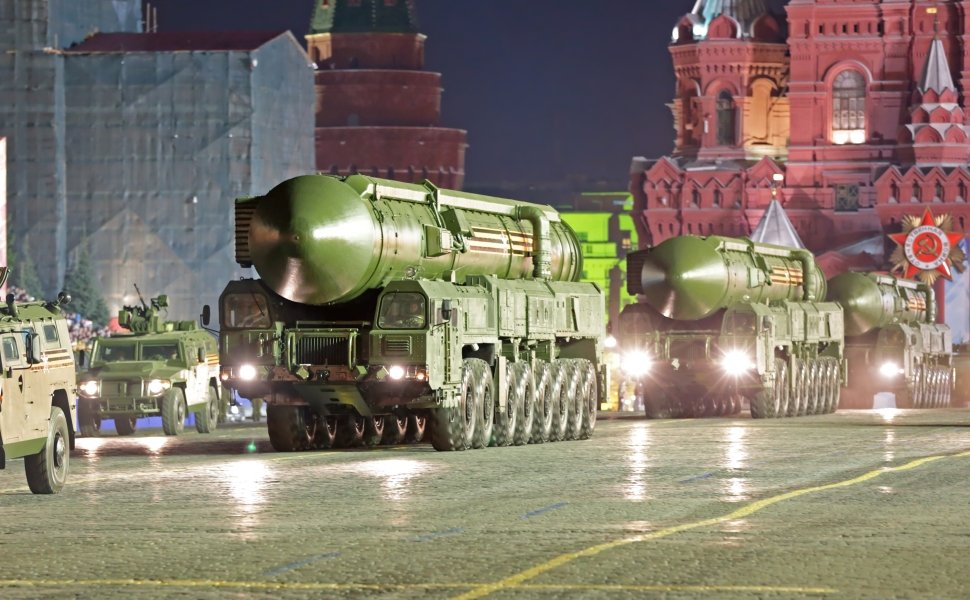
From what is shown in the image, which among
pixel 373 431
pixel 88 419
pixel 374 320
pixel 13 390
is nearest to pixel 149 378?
pixel 88 419

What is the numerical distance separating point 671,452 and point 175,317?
89.8m

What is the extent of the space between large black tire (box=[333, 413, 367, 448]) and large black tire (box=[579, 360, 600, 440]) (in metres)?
4.36

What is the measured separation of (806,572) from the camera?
1519cm

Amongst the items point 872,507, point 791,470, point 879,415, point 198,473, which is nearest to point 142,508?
point 198,473

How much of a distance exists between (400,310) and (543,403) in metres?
5.32

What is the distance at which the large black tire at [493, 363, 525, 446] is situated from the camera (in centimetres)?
3166

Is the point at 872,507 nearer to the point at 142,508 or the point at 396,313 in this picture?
the point at 142,508

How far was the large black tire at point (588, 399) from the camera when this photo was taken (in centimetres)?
3528

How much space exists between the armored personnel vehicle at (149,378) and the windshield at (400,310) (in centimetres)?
1078

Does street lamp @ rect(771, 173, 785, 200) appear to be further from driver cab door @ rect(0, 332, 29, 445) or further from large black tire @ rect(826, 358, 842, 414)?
driver cab door @ rect(0, 332, 29, 445)

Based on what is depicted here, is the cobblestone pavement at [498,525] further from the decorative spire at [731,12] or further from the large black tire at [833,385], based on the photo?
the decorative spire at [731,12]

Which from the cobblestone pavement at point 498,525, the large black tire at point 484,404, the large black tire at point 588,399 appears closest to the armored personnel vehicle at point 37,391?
the cobblestone pavement at point 498,525

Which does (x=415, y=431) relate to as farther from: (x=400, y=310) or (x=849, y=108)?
(x=849, y=108)

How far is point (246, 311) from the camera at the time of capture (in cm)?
3000
